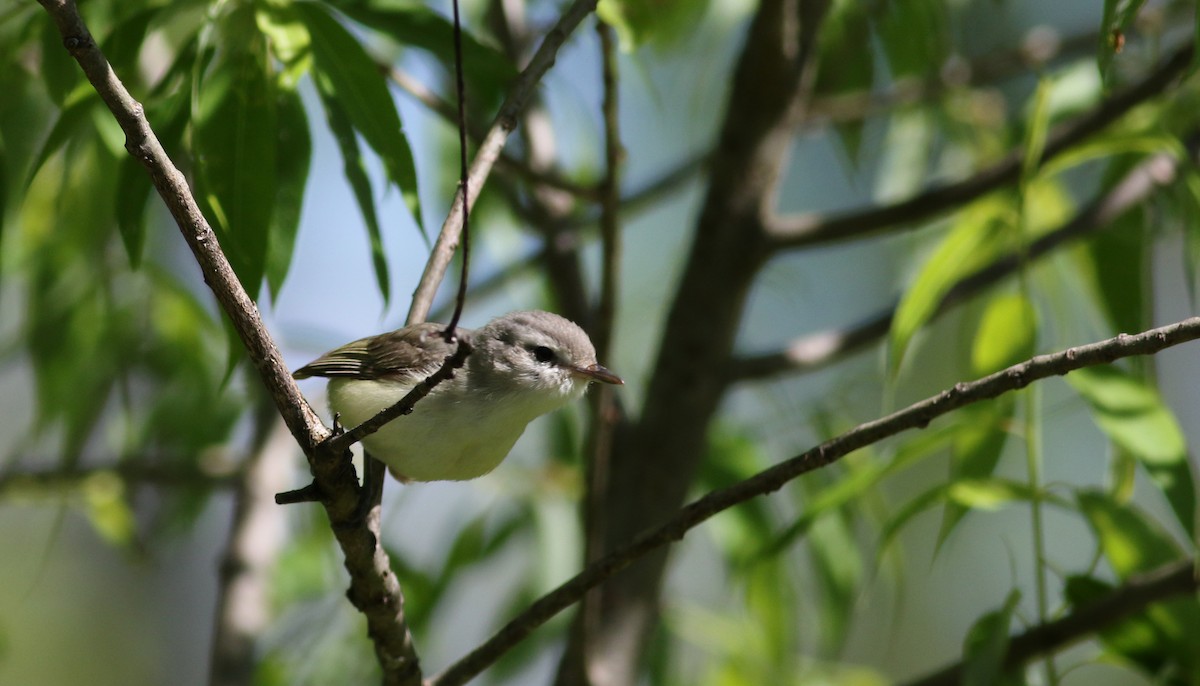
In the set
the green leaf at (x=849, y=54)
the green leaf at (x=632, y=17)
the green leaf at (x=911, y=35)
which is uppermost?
the green leaf at (x=849, y=54)

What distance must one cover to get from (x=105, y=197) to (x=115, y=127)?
1.05 m

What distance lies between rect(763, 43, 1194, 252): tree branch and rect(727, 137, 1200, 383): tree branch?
0.17 meters

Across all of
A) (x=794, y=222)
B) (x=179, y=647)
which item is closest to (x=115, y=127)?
(x=794, y=222)

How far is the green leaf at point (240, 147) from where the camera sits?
177cm

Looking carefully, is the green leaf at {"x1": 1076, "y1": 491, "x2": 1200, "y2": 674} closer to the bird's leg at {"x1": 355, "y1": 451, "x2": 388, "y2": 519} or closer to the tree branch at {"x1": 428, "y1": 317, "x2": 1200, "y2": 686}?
the tree branch at {"x1": 428, "y1": 317, "x2": 1200, "y2": 686}

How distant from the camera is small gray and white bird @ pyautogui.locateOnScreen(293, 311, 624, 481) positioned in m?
2.16

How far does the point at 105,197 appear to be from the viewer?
3033 mm

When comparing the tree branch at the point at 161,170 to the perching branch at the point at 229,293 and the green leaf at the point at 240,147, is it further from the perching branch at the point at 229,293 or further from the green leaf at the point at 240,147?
the green leaf at the point at 240,147

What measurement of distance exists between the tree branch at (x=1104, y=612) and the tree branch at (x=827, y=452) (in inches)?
36.6

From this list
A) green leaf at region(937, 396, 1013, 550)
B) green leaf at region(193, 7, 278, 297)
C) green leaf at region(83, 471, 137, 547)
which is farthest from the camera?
green leaf at region(83, 471, 137, 547)

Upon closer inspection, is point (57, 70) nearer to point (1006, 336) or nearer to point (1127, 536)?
point (1006, 336)

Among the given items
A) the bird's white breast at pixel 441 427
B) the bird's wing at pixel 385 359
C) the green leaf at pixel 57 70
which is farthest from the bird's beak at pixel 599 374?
the green leaf at pixel 57 70

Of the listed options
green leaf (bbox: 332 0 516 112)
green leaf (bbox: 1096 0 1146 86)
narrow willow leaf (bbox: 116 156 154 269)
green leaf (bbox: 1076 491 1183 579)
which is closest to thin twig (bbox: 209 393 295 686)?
narrow willow leaf (bbox: 116 156 154 269)

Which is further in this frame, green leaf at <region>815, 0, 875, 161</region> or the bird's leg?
green leaf at <region>815, 0, 875, 161</region>
